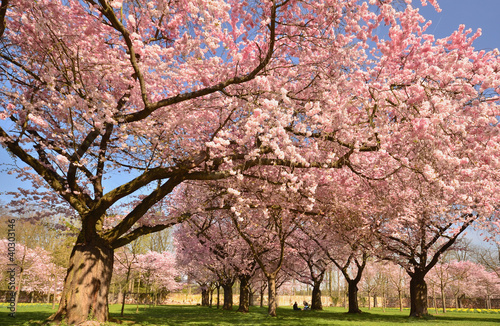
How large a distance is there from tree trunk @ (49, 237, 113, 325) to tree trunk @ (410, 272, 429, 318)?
18307 mm

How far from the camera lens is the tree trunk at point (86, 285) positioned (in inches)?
366

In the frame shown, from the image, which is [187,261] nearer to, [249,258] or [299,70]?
[249,258]

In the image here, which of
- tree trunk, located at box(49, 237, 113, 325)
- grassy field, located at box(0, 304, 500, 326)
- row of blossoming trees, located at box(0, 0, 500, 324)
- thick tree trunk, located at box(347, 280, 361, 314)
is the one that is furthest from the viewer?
thick tree trunk, located at box(347, 280, 361, 314)

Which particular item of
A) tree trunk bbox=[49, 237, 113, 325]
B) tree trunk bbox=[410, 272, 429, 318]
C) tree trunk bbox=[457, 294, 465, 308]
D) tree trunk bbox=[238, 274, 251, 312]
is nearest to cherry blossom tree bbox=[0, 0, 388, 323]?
tree trunk bbox=[49, 237, 113, 325]

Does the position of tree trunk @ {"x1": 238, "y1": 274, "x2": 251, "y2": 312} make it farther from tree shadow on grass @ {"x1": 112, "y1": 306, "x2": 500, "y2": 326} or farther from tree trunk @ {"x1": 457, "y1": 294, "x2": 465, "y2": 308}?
tree trunk @ {"x1": 457, "y1": 294, "x2": 465, "y2": 308}

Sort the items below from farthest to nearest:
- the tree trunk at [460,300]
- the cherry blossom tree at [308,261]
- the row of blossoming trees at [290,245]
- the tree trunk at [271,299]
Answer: the tree trunk at [460,300] → the cherry blossom tree at [308,261] → the tree trunk at [271,299] → the row of blossoming trees at [290,245]

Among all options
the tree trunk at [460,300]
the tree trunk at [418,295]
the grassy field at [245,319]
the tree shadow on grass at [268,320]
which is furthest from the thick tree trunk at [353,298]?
the tree trunk at [460,300]

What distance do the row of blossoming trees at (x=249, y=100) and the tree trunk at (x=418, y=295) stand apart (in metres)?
10.3

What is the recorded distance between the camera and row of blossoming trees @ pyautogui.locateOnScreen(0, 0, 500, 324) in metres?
6.77

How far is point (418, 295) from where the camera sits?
2023cm

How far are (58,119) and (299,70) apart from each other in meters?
8.19

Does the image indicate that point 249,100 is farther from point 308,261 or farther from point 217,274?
point 308,261

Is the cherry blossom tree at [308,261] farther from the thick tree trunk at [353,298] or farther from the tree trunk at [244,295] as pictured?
the tree trunk at [244,295]

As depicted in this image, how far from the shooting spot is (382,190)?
1128cm
